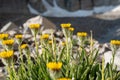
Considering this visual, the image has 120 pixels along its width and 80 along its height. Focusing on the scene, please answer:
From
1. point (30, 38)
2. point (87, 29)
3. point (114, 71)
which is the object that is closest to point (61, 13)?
point (87, 29)

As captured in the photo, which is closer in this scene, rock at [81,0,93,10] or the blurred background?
the blurred background

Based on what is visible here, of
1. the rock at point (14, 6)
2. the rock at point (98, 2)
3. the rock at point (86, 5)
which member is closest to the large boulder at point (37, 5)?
the rock at point (14, 6)

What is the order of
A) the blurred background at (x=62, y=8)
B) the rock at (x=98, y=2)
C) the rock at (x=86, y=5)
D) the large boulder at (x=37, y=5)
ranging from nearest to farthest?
the blurred background at (x=62, y=8), the large boulder at (x=37, y=5), the rock at (x=86, y=5), the rock at (x=98, y=2)

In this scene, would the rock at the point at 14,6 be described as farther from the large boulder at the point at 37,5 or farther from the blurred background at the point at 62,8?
the large boulder at the point at 37,5

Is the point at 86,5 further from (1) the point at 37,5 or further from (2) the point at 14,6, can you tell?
(2) the point at 14,6

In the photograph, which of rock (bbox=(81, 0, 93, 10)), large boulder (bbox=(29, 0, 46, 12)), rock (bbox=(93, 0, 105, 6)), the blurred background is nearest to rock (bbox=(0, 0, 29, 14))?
the blurred background

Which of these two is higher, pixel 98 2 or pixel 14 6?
pixel 98 2

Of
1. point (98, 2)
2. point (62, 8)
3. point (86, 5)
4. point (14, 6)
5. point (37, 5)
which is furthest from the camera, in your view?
point (98, 2)

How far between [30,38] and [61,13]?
1750 cm

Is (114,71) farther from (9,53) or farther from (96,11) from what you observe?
(96,11)

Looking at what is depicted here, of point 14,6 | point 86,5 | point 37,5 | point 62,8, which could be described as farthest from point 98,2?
point 14,6

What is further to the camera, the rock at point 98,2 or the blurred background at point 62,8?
the rock at point 98,2

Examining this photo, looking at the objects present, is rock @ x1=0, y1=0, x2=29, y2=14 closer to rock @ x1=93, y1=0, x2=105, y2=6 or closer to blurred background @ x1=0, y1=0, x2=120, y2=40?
blurred background @ x1=0, y1=0, x2=120, y2=40

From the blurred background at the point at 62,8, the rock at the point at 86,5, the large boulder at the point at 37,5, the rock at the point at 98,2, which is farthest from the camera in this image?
the rock at the point at 98,2
